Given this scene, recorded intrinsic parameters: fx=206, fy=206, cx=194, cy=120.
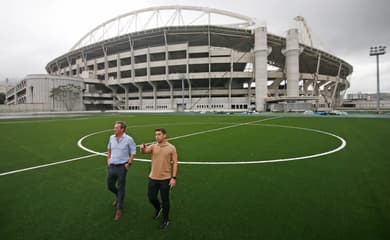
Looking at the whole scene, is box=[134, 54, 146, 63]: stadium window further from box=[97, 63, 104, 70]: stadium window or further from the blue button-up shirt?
the blue button-up shirt

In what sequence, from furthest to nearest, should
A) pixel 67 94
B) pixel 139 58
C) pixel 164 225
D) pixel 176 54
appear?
pixel 139 58
pixel 67 94
pixel 176 54
pixel 164 225

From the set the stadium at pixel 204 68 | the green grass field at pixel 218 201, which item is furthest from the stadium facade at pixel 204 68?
the green grass field at pixel 218 201

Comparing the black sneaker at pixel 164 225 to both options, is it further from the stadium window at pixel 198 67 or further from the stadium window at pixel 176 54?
the stadium window at pixel 176 54

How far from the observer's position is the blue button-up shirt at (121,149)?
13.0 ft

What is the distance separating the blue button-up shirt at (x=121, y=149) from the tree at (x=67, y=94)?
252 ft

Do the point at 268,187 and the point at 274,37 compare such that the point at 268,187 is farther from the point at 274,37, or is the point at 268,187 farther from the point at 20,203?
the point at 274,37

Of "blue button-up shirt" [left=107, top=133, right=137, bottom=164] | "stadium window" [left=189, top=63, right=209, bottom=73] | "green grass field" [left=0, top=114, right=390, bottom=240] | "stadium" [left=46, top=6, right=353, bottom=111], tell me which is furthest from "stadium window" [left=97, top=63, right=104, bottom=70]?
"blue button-up shirt" [left=107, top=133, right=137, bottom=164]

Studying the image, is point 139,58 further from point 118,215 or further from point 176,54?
point 118,215

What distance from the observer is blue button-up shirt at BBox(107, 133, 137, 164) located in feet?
13.0

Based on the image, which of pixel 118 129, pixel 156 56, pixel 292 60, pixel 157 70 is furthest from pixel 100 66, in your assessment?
pixel 118 129

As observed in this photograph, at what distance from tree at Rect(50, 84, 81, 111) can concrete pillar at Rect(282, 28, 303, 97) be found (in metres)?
69.0

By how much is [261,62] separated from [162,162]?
60821 millimetres

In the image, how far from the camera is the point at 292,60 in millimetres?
60625

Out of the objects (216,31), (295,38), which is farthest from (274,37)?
(216,31)
